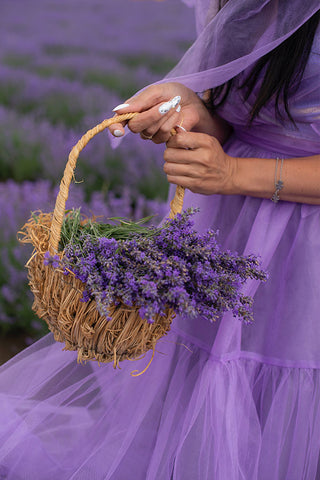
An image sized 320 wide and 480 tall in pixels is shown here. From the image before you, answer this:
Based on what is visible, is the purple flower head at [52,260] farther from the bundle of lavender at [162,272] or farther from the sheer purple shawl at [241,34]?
the sheer purple shawl at [241,34]

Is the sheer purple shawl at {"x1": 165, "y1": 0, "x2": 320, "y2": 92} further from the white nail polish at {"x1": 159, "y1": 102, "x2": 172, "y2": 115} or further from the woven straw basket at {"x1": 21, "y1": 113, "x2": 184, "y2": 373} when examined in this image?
the woven straw basket at {"x1": 21, "y1": 113, "x2": 184, "y2": 373}

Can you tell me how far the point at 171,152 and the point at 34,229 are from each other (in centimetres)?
37

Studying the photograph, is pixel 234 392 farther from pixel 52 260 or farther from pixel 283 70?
pixel 283 70

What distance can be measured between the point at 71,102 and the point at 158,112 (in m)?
2.94

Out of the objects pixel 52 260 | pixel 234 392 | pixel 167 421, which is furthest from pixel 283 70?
pixel 167 421

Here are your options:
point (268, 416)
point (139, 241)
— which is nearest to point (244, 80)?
point (139, 241)

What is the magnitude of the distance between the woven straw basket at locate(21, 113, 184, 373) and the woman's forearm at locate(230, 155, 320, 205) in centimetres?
33

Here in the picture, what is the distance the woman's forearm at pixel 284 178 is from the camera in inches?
42.9

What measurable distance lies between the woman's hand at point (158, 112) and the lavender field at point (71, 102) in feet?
3.10

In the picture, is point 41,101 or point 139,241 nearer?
point 139,241

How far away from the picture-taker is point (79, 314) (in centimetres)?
89

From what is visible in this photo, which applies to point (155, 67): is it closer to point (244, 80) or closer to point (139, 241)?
point (244, 80)

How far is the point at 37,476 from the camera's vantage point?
4.05 feet

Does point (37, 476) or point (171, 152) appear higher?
point (171, 152)
